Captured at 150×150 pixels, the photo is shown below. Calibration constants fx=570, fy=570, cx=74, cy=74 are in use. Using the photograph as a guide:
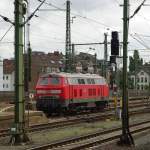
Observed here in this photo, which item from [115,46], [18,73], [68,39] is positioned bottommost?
[18,73]

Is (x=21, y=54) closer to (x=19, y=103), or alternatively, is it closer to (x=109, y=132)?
(x=19, y=103)

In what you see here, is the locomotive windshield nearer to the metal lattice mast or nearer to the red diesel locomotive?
the red diesel locomotive

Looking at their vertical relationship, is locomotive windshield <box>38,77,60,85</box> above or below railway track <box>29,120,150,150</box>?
above

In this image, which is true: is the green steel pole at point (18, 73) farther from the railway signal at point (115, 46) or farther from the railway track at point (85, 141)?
the railway signal at point (115, 46)

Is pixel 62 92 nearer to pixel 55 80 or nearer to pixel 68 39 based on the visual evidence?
pixel 55 80

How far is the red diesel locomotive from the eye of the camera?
127 feet

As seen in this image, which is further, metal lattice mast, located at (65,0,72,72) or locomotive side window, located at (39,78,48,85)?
metal lattice mast, located at (65,0,72,72)

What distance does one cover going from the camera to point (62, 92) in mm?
38469

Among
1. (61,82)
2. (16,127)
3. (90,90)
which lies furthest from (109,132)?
(90,90)

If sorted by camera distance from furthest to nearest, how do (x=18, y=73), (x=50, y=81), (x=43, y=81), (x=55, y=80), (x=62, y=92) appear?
(x=43, y=81) < (x=50, y=81) < (x=55, y=80) < (x=62, y=92) < (x=18, y=73)

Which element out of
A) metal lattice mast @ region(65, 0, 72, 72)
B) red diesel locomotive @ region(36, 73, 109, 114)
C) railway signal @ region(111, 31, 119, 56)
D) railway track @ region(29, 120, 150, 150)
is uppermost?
metal lattice mast @ region(65, 0, 72, 72)

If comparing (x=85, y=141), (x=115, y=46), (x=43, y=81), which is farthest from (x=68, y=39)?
(x=85, y=141)

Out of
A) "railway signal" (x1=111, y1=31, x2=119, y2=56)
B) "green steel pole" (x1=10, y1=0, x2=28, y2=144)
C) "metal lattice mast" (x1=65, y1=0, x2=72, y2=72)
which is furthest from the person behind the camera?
"metal lattice mast" (x1=65, y1=0, x2=72, y2=72)

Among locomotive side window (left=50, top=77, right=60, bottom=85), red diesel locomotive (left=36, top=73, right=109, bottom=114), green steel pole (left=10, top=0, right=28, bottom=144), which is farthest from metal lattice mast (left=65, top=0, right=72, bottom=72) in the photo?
green steel pole (left=10, top=0, right=28, bottom=144)
